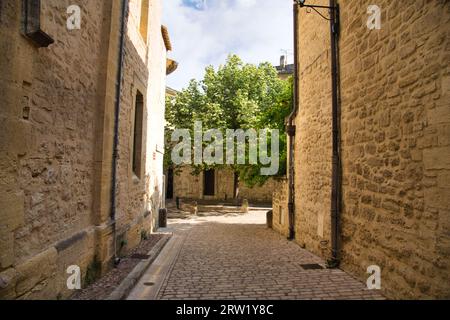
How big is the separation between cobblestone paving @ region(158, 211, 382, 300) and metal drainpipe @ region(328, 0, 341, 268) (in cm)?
53

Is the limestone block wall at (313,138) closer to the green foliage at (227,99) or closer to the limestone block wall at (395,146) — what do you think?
the limestone block wall at (395,146)

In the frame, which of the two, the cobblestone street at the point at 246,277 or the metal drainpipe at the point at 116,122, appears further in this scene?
the metal drainpipe at the point at 116,122

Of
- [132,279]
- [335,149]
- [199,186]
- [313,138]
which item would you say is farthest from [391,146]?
[199,186]

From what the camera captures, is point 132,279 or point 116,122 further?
point 116,122

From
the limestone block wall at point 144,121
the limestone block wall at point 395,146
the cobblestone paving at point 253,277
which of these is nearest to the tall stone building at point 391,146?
A: the limestone block wall at point 395,146

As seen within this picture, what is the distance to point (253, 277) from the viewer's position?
204 inches

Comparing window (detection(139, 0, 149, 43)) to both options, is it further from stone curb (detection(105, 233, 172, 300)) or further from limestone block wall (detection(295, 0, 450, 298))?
stone curb (detection(105, 233, 172, 300))

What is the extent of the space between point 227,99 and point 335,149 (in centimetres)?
1397

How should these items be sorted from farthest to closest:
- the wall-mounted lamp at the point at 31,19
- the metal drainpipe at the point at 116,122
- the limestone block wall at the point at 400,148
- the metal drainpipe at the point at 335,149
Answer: the metal drainpipe at the point at 335,149 < the metal drainpipe at the point at 116,122 < the limestone block wall at the point at 400,148 < the wall-mounted lamp at the point at 31,19

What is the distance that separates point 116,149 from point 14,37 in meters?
3.04

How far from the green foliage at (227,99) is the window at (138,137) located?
31.6 ft

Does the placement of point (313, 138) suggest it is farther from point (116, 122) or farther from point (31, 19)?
point (31, 19)

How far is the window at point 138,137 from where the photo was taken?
845 centimetres

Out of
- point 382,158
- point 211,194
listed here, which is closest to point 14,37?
point 382,158
